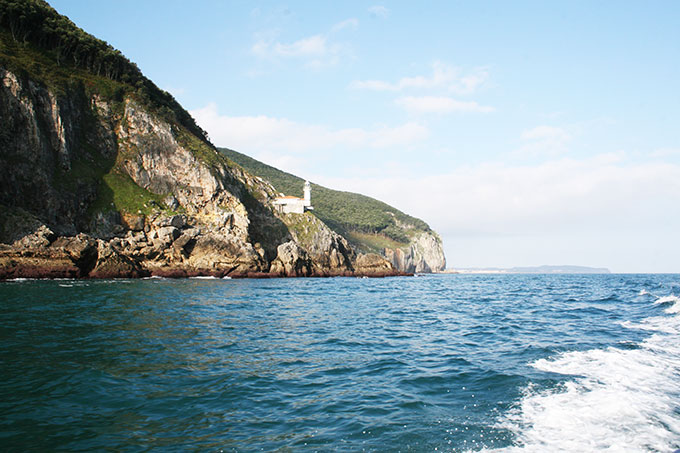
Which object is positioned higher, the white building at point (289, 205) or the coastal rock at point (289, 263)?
the white building at point (289, 205)

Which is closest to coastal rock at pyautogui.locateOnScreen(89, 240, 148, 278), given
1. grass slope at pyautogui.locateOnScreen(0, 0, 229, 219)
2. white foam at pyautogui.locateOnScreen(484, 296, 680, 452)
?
grass slope at pyautogui.locateOnScreen(0, 0, 229, 219)

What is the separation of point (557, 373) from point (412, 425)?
5.92 metres

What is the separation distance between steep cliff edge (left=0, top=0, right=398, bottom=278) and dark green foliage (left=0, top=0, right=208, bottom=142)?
0.26 metres

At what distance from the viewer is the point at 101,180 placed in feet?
217

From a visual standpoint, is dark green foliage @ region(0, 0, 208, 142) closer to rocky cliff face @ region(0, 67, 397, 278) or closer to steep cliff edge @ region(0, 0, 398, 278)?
steep cliff edge @ region(0, 0, 398, 278)

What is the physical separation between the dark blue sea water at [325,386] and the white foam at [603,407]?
0.15 feet

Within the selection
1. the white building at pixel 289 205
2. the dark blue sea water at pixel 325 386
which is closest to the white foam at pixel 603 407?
the dark blue sea water at pixel 325 386

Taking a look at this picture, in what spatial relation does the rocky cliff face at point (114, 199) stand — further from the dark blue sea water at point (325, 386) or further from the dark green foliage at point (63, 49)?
the dark blue sea water at point (325, 386)

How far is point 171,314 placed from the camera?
784 inches

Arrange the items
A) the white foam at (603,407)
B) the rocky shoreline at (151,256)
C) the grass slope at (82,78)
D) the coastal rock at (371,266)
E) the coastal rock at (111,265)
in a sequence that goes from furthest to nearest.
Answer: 1. the coastal rock at (371,266)
2. the grass slope at (82,78)
3. the coastal rock at (111,265)
4. the rocky shoreline at (151,256)
5. the white foam at (603,407)

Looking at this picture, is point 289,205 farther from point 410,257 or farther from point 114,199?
point 410,257

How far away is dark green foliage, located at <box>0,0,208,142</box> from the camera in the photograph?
66.8 meters

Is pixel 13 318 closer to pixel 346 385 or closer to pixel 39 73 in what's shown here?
pixel 346 385

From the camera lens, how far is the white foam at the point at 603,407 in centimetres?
667
